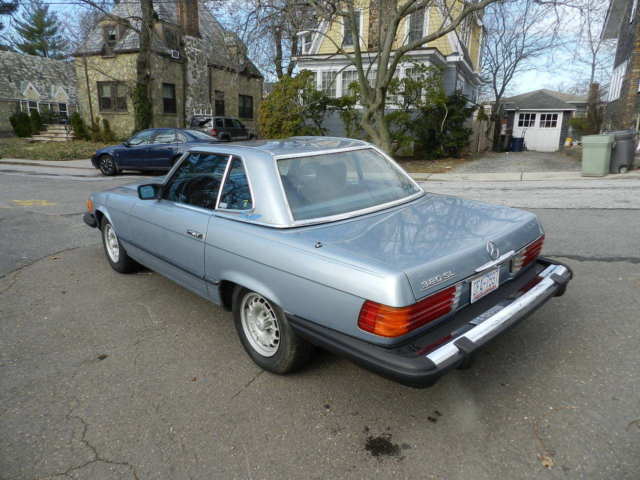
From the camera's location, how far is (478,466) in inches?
90.0

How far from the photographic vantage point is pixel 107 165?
14594 millimetres

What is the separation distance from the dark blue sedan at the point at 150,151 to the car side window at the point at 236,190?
36.2 ft

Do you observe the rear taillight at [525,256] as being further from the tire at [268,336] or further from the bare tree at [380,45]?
the bare tree at [380,45]

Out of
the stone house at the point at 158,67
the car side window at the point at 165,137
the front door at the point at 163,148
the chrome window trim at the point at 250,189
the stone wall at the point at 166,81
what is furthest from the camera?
the stone house at the point at 158,67

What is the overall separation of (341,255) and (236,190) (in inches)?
46.2

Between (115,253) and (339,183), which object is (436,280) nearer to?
(339,183)

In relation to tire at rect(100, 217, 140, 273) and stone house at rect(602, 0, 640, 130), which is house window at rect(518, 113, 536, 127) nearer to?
stone house at rect(602, 0, 640, 130)

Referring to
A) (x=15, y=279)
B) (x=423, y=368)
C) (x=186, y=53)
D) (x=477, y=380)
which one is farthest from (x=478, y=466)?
(x=186, y=53)

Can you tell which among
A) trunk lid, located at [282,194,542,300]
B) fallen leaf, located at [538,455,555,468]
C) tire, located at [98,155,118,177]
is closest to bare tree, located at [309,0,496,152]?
tire, located at [98,155,118,177]

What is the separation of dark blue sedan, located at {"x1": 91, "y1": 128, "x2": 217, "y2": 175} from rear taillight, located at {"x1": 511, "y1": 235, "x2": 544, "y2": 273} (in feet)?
39.2

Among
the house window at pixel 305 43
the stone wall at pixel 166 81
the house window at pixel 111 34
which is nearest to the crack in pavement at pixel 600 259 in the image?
the house window at pixel 305 43

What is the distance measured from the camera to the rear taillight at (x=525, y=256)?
3050 mm

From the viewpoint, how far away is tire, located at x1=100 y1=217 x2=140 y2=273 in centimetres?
491

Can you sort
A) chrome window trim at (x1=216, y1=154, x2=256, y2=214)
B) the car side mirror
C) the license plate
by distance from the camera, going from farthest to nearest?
the car side mirror < chrome window trim at (x1=216, y1=154, x2=256, y2=214) < the license plate
